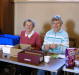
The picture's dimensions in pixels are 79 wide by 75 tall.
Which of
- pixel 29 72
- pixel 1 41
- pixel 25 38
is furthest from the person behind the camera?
pixel 25 38

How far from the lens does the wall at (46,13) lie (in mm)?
3463

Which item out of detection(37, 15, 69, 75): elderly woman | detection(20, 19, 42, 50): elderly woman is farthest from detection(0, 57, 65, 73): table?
detection(20, 19, 42, 50): elderly woman

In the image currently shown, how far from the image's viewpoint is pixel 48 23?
3.73 meters

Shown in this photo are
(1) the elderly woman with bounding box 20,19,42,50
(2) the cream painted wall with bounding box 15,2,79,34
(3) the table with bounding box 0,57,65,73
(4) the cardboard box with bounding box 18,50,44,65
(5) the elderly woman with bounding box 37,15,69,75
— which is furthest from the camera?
(2) the cream painted wall with bounding box 15,2,79,34

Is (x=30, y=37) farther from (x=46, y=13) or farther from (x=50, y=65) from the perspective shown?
(x=46, y=13)

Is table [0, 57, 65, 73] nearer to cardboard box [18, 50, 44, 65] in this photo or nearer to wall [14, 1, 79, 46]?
cardboard box [18, 50, 44, 65]

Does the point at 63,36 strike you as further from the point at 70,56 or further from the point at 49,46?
the point at 70,56

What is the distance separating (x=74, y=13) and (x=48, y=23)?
0.58 meters

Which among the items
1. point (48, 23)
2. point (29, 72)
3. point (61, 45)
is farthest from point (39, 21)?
point (29, 72)

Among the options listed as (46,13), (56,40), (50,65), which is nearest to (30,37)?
(56,40)

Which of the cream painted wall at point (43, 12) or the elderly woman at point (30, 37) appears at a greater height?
the cream painted wall at point (43, 12)

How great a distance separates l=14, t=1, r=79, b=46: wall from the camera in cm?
346

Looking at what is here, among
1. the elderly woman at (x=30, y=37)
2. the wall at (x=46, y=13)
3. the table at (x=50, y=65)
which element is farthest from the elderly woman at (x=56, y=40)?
the wall at (x=46, y=13)

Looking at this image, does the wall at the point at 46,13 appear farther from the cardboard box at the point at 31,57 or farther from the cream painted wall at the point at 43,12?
the cardboard box at the point at 31,57
